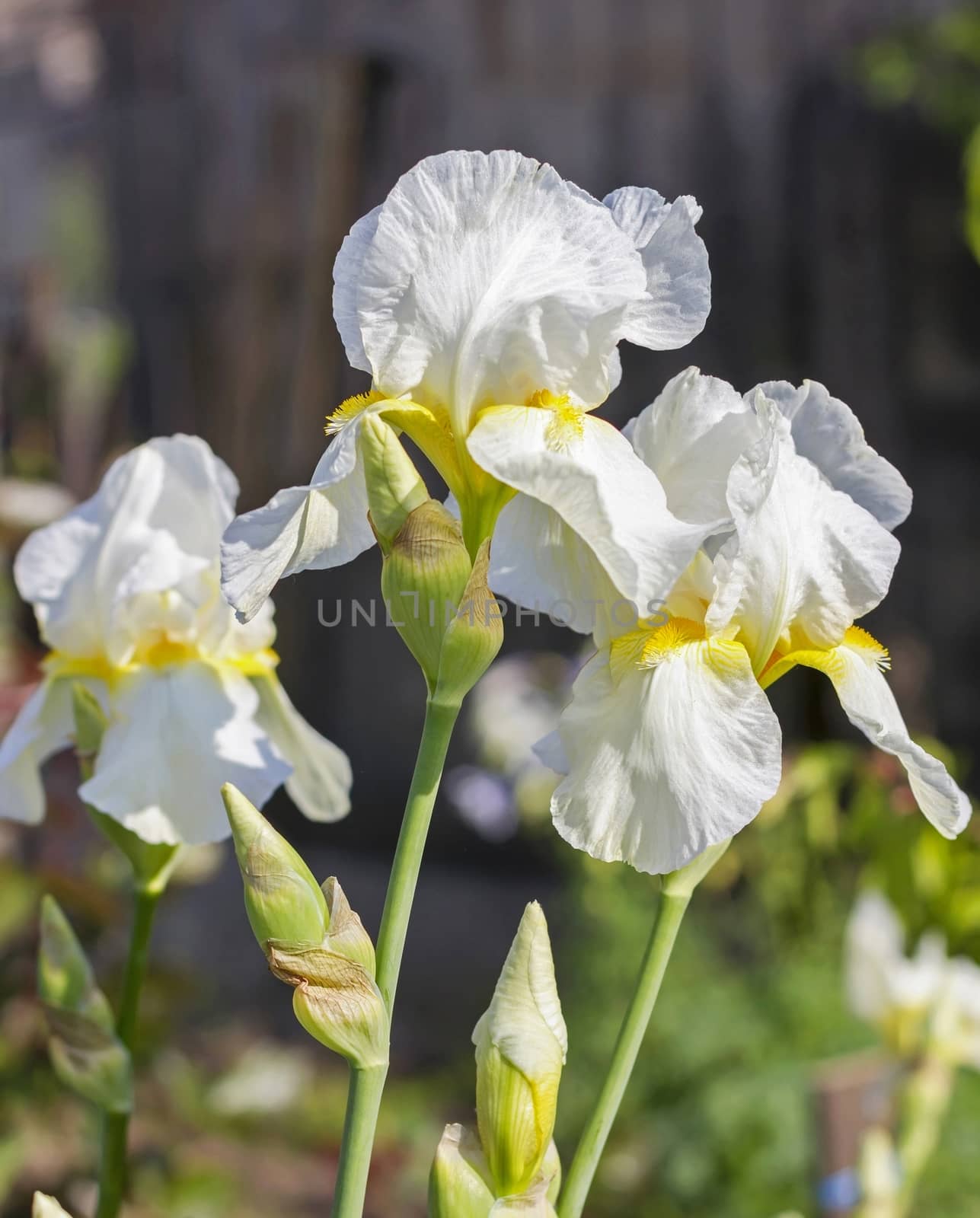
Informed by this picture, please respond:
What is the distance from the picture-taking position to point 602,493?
41 cm

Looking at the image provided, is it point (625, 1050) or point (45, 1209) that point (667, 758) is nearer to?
point (625, 1050)

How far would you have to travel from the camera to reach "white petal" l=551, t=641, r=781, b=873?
420 mm

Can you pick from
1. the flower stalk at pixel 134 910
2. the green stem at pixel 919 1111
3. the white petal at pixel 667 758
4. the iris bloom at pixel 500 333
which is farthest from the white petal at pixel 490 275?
the green stem at pixel 919 1111

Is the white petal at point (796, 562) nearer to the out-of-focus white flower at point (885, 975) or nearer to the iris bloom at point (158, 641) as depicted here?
the iris bloom at point (158, 641)

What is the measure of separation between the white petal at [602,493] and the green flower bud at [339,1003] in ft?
0.50

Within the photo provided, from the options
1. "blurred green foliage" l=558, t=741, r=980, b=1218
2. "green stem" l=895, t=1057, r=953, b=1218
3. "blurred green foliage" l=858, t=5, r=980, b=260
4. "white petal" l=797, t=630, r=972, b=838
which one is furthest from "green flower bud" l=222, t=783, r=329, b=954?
"blurred green foliage" l=858, t=5, r=980, b=260

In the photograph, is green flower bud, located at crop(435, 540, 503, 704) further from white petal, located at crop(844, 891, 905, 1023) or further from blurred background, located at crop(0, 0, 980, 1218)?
blurred background, located at crop(0, 0, 980, 1218)

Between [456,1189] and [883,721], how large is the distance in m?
0.23

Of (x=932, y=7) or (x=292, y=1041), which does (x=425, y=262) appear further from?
(x=932, y=7)

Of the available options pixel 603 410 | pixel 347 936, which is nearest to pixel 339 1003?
pixel 347 936

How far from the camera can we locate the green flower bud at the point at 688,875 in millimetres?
447

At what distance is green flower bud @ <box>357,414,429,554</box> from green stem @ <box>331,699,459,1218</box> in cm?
7

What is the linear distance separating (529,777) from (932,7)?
1725 millimetres

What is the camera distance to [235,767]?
0.53 meters
